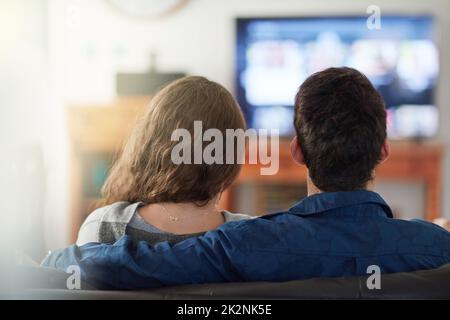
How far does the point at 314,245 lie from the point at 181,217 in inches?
10.3

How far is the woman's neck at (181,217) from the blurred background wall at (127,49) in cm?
273

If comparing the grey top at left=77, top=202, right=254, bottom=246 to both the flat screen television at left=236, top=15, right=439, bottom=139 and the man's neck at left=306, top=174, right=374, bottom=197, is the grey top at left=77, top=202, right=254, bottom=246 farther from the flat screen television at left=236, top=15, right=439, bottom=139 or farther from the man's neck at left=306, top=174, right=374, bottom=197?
the flat screen television at left=236, top=15, right=439, bottom=139

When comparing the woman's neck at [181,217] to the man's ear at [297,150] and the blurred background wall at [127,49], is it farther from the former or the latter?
the blurred background wall at [127,49]

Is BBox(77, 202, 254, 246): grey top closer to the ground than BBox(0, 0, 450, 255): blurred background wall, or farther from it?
closer to the ground

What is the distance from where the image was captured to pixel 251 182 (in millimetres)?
3846

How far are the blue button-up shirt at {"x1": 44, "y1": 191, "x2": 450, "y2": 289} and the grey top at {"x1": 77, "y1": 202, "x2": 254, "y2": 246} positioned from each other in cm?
10

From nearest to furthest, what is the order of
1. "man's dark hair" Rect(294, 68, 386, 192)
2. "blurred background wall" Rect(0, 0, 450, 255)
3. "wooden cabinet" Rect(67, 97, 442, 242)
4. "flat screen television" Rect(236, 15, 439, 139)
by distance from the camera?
"man's dark hair" Rect(294, 68, 386, 192) < "wooden cabinet" Rect(67, 97, 442, 242) < "flat screen television" Rect(236, 15, 439, 139) < "blurred background wall" Rect(0, 0, 450, 255)

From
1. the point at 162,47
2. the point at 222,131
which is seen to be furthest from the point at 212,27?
the point at 222,131

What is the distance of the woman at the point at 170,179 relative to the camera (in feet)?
3.63

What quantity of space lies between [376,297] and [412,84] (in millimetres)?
3031

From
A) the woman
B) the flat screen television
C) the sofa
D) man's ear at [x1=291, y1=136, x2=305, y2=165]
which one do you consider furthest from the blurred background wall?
the sofa

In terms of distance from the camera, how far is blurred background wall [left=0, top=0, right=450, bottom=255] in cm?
379

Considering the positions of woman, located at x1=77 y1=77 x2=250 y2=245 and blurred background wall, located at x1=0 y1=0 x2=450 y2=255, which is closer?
woman, located at x1=77 y1=77 x2=250 y2=245

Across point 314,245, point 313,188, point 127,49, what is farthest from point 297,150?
point 127,49
